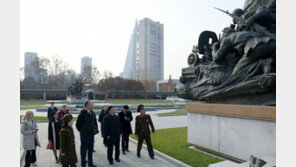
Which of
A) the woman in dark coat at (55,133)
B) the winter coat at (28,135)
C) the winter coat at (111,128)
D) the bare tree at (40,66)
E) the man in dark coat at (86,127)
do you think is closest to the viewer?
the winter coat at (28,135)

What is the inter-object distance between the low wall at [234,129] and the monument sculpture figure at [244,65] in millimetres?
572

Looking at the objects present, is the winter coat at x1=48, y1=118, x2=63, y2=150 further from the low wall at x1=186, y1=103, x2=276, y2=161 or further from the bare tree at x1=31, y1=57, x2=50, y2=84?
the bare tree at x1=31, y1=57, x2=50, y2=84

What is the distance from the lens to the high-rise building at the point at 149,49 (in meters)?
96.1

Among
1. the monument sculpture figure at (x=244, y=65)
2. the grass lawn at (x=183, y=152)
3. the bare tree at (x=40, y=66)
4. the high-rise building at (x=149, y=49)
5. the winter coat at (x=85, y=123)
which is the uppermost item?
the high-rise building at (x=149, y=49)

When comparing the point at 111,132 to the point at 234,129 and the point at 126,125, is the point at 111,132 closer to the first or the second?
the point at 126,125

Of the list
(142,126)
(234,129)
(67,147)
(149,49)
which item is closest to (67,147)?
(67,147)

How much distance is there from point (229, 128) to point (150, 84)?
73041 mm

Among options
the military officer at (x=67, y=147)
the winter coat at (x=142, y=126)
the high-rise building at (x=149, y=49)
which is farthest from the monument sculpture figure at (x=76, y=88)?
the high-rise building at (x=149, y=49)

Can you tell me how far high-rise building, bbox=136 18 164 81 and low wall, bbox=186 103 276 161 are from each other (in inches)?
3388

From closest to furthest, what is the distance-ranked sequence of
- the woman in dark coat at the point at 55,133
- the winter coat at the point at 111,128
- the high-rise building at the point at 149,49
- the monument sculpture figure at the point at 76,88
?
the winter coat at the point at 111,128
the woman in dark coat at the point at 55,133
the monument sculpture figure at the point at 76,88
the high-rise building at the point at 149,49

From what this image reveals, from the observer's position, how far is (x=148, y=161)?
595cm

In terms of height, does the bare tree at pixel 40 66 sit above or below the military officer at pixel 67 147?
above

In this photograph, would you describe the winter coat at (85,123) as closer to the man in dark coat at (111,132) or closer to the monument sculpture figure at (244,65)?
the man in dark coat at (111,132)

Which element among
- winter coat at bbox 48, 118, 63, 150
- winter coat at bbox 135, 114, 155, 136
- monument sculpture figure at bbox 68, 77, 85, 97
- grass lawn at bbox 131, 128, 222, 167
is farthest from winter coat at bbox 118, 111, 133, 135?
monument sculpture figure at bbox 68, 77, 85, 97
